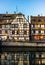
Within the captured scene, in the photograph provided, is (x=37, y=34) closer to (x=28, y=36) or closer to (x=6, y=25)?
(x=28, y=36)

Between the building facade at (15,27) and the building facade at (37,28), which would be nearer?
the building facade at (37,28)

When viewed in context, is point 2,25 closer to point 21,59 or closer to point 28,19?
point 28,19

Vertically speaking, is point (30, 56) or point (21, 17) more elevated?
point (21, 17)

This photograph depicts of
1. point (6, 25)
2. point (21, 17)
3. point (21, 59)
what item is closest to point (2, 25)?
point (6, 25)

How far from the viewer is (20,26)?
31875 millimetres

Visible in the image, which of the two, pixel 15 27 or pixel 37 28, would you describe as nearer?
pixel 37 28

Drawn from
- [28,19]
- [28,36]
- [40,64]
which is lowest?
[40,64]

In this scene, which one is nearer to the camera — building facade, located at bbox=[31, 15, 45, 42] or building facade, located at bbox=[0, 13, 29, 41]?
building facade, located at bbox=[31, 15, 45, 42]

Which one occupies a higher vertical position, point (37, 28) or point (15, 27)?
point (15, 27)

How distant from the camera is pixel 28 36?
102 feet

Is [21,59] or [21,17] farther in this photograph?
[21,17]

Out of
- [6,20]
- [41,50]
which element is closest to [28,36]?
[6,20]

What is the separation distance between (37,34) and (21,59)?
24.9 feet

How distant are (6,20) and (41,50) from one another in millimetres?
8825
